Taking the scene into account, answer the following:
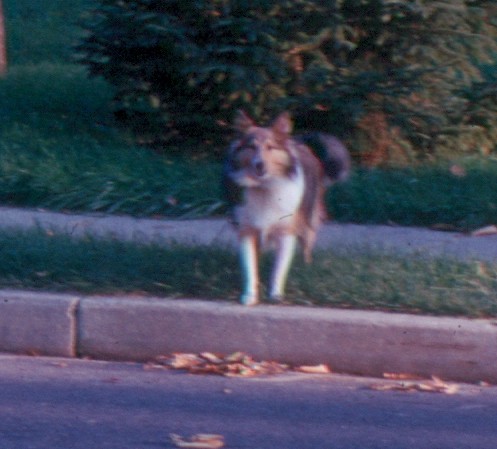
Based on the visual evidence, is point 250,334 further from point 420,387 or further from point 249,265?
point 420,387

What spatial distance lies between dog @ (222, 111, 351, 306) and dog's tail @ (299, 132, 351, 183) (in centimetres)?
47

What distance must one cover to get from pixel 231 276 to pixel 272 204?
66 centimetres

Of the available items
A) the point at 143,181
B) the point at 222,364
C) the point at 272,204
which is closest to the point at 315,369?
the point at 222,364

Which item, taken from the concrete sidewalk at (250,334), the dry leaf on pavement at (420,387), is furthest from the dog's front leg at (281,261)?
the dry leaf on pavement at (420,387)

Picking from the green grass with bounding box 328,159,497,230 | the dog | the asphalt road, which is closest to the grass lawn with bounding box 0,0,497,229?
the green grass with bounding box 328,159,497,230

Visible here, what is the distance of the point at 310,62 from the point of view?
32.6 feet

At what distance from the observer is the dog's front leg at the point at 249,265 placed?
6242mm

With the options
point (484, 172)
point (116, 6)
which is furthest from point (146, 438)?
point (116, 6)

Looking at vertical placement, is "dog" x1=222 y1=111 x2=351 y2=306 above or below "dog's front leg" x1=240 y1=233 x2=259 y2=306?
above

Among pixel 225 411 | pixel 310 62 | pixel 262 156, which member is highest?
pixel 310 62

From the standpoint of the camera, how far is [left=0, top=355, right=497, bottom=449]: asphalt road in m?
4.81

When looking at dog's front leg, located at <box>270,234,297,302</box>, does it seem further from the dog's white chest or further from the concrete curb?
the concrete curb

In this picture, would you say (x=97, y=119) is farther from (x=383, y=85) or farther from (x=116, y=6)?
(x=383, y=85)

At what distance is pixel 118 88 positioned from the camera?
412 inches
